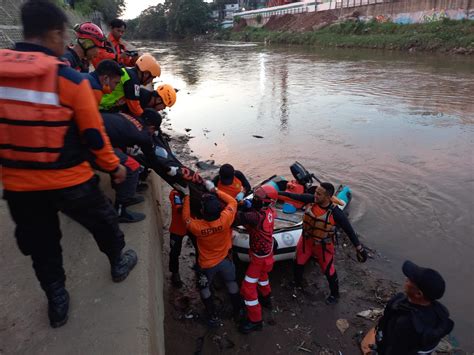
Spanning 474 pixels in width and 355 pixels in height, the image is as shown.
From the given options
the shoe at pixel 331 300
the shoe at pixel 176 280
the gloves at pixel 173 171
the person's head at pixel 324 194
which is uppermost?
the gloves at pixel 173 171

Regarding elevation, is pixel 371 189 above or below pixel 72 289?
below

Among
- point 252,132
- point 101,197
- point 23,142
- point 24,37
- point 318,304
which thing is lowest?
point 318,304

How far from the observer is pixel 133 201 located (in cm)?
377

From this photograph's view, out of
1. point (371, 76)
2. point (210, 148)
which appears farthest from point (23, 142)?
point (371, 76)

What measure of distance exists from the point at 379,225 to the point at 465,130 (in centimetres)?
594

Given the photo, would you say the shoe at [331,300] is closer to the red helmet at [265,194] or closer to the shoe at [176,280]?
the red helmet at [265,194]

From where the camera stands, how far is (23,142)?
184 cm

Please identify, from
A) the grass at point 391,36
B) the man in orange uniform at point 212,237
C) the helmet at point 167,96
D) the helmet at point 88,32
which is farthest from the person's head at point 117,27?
the grass at point 391,36

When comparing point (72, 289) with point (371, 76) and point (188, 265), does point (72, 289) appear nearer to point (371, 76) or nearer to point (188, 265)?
point (188, 265)

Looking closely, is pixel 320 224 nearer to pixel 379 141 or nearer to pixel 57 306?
pixel 57 306

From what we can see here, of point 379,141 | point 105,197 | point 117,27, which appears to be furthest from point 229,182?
point 379,141

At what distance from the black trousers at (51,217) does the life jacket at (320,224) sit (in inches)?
85.2

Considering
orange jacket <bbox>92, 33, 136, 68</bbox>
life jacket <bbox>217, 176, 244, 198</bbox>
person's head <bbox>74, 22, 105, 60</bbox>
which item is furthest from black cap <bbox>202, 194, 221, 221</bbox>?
orange jacket <bbox>92, 33, 136, 68</bbox>

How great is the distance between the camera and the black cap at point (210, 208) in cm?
315
